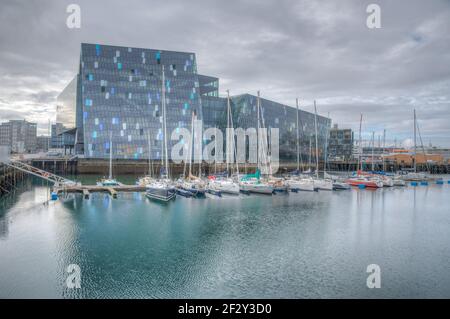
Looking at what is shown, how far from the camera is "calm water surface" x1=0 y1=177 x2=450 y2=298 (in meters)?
19.0

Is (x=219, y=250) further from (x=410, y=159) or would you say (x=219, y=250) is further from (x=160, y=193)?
(x=410, y=159)

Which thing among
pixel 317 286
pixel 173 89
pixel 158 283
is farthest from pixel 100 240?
pixel 173 89

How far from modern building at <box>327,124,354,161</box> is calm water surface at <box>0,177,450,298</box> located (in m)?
133

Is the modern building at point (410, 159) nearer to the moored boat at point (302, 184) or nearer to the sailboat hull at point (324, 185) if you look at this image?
the sailboat hull at point (324, 185)

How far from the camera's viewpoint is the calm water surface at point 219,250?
1895 cm

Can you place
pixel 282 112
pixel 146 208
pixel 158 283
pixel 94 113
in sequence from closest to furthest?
pixel 158 283 < pixel 146 208 < pixel 94 113 < pixel 282 112

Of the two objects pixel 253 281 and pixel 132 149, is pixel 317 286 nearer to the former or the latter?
pixel 253 281

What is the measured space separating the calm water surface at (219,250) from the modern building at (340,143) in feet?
436

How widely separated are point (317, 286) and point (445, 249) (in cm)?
1341

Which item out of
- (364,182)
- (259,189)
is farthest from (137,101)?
(364,182)

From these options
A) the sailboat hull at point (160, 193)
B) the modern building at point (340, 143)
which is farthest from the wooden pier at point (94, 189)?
the modern building at point (340, 143)

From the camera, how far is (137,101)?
9575 cm
